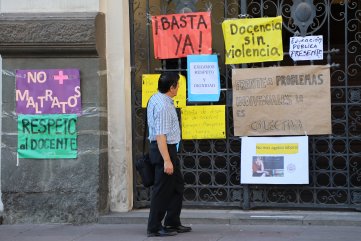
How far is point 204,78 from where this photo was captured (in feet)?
26.7

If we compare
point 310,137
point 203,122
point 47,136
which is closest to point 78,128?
point 47,136

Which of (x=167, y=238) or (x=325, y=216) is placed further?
(x=325, y=216)

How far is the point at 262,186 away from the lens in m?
7.98

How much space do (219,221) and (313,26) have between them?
2543 mm

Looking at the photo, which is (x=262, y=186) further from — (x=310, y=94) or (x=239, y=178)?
(x=310, y=94)

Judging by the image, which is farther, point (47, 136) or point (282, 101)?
point (47, 136)

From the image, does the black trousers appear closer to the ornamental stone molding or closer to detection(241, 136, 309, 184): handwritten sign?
detection(241, 136, 309, 184): handwritten sign

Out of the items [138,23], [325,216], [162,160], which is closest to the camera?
[162,160]

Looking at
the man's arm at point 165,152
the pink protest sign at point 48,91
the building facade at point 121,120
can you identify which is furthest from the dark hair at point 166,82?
the pink protest sign at point 48,91

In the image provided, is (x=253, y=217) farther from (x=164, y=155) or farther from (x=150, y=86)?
(x=150, y=86)

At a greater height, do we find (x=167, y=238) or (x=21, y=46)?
(x=21, y=46)

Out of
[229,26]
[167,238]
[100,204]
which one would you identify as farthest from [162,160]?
[229,26]

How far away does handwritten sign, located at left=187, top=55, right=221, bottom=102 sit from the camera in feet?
26.6

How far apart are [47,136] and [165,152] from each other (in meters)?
1.94
